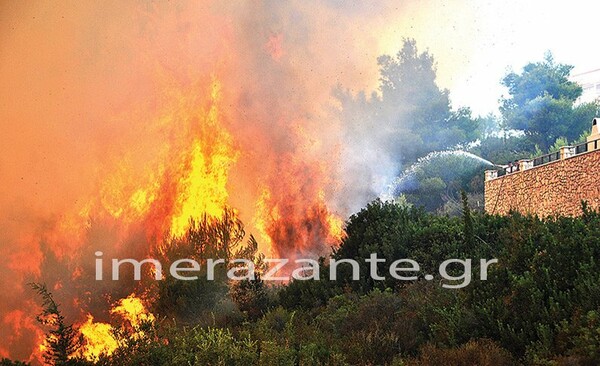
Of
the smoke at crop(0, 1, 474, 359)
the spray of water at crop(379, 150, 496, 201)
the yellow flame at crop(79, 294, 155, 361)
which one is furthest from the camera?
the spray of water at crop(379, 150, 496, 201)

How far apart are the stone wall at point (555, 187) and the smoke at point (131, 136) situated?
6.36 metres

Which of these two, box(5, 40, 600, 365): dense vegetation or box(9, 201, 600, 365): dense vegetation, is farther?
box(5, 40, 600, 365): dense vegetation

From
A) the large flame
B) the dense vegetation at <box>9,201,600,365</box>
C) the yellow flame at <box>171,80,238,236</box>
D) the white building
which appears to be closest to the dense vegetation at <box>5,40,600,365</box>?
the dense vegetation at <box>9,201,600,365</box>

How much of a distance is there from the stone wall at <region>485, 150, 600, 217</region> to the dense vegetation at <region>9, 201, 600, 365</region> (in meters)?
3.81

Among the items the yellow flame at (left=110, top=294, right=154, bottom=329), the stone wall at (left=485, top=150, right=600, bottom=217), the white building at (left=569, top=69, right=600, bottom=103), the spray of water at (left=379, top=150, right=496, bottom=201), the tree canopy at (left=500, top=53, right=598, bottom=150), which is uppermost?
the white building at (left=569, top=69, right=600, bottom=103)

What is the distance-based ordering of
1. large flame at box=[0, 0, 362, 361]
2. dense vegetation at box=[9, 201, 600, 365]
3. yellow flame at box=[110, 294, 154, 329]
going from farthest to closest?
large flame at box=[0, 0, 362, 361] → yellow flame at box=[110, 294, 154, 329] → dense vegetation at box=[9, 201, 600, 365]

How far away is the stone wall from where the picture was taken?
20.7m

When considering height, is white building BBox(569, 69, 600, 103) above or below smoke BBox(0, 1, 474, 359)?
above

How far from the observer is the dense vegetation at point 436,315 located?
1080 centimetres

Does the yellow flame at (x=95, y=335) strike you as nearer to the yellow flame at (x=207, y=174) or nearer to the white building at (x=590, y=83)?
the yellow flame at (x=207, y=174)

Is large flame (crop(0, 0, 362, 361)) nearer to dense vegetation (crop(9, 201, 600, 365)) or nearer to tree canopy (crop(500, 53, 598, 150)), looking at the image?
dense vegetation (crop(9, 201, 600, 365))

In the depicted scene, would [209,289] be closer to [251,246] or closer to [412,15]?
[251,246]

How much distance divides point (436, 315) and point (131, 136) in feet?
43.9

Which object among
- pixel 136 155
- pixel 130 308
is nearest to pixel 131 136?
pixel 136 155
